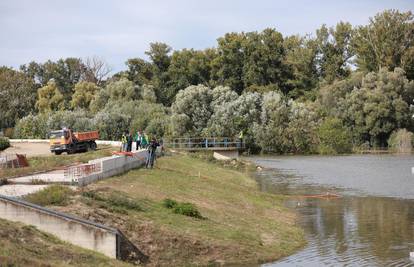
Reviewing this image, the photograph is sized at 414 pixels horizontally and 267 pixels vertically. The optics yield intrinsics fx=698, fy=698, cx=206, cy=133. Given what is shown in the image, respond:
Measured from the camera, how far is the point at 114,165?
3619 centimetres

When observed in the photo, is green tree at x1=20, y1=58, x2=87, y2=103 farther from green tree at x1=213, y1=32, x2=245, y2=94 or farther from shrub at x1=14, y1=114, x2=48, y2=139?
shrub at x1=14, y1=114, x2=48, y2=139

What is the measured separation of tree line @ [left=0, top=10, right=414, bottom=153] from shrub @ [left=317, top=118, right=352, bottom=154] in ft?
0.43

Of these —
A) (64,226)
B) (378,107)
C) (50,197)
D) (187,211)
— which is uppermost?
(378,107)

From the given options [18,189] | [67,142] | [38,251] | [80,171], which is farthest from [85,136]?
[38,251]

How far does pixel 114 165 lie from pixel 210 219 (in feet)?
32.4

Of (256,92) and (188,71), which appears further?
(188,71)

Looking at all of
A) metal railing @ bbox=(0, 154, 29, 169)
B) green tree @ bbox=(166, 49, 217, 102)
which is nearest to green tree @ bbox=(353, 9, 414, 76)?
green tree @ bbox=(166, 49, 217, 102)

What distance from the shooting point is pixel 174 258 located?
2230 centimetres

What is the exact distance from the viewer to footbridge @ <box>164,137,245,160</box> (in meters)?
84.4

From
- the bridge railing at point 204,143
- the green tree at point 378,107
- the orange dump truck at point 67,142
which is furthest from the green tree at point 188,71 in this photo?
the orange dump truck at point 67,142

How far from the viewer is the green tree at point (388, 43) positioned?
366 ft

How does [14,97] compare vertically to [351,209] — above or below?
above

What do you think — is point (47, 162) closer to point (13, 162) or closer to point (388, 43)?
point (13, 162)

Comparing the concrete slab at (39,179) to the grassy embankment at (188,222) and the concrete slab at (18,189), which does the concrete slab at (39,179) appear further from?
the grassy embankment at (188,222)
